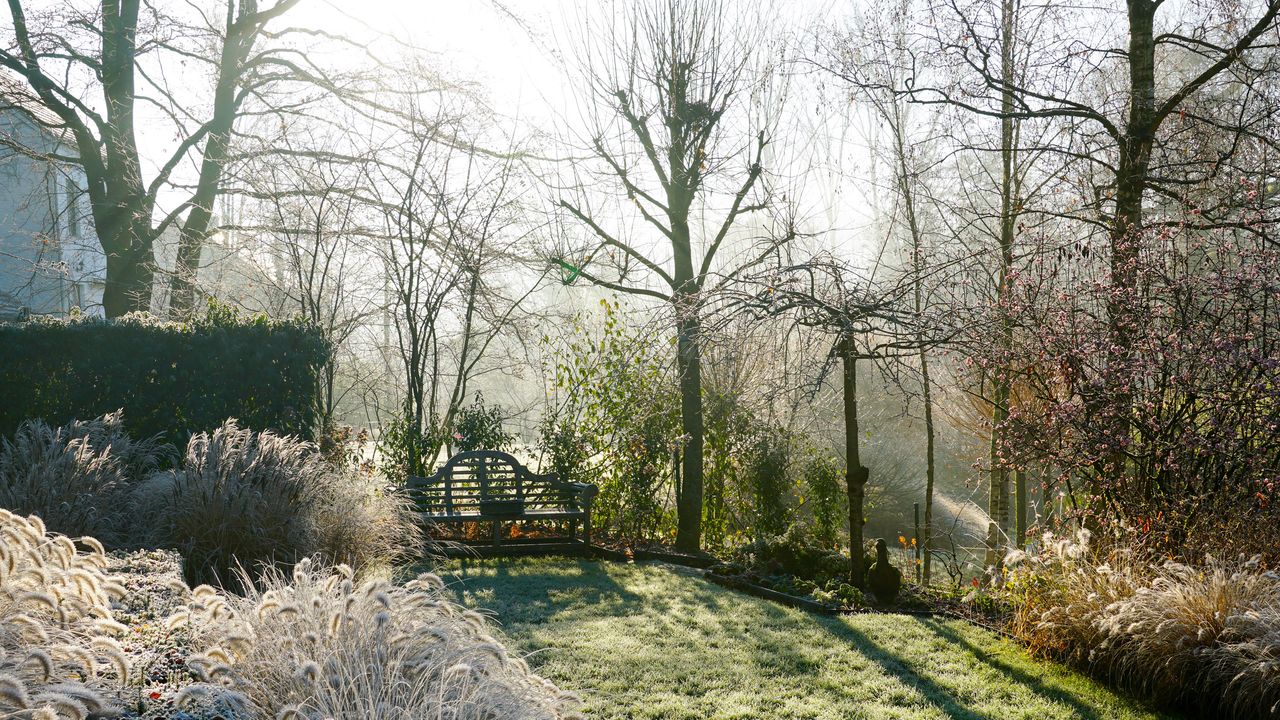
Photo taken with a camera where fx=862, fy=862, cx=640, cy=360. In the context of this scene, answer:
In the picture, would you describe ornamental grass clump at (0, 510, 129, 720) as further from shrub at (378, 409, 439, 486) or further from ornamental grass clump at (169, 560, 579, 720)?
shrub at (378, 409, 439, 486)

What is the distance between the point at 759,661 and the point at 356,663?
296cm

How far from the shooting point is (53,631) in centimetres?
253

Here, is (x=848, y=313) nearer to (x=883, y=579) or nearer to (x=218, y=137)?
(x=883, y=579)

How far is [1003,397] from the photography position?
29.1 feet

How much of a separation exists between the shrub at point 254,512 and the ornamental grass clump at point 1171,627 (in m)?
4.42

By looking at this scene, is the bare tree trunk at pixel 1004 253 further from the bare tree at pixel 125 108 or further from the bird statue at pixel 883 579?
the bare tree at pixel 125 108

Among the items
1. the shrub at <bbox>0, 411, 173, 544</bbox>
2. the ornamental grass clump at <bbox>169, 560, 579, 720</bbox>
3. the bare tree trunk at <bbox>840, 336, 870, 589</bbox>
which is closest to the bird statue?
the bare tree trunk at <bbox>840, 336, 870, 589</bbox>

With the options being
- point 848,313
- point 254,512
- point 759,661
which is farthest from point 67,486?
point 848,313

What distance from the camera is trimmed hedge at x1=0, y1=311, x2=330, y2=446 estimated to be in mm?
8055

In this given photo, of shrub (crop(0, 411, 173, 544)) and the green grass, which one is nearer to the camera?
the green grass

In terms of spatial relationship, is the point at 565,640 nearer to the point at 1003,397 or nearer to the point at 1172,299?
the point at 1172,299

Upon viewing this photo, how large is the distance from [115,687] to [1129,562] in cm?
524

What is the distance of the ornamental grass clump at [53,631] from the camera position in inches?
74.9

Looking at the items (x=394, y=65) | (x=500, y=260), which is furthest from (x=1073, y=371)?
(x=394, y=65)
